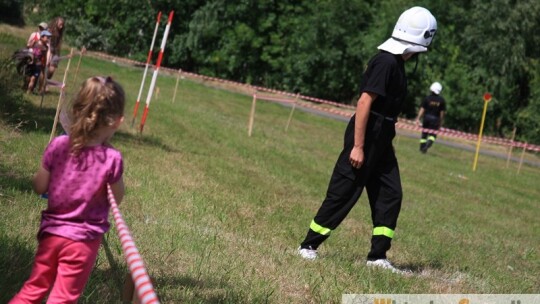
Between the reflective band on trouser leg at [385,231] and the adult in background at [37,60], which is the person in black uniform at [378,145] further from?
the adult in background at [37,60]

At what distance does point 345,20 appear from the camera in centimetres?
3981

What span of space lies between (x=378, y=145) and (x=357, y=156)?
229mm

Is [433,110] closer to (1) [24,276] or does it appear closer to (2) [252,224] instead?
(2) [252,224]

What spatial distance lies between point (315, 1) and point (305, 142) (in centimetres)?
2466

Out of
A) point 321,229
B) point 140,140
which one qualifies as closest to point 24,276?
point 321,229

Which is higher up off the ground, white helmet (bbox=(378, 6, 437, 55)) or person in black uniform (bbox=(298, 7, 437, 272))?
white helmet (bbox=(378, 6, 437, 55))

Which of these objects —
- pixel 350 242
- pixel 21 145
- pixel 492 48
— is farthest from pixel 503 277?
pixel 492 48

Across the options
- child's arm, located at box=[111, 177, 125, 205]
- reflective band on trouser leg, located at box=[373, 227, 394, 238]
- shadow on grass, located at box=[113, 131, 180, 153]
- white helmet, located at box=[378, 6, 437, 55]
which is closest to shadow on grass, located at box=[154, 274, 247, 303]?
child's arm, located at box=[111, 177, 125, 205]

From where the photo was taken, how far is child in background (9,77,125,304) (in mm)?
3342

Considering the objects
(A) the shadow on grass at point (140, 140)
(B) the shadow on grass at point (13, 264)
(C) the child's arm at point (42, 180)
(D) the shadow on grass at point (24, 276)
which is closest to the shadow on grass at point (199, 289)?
(D) the shadow on grass at point (24, 276)

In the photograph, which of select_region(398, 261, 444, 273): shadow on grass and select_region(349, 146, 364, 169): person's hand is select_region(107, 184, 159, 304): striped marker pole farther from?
select_region(398, 261, 444, 273): shadow on grass

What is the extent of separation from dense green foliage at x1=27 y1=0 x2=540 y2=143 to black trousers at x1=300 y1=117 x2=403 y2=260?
3116 cm

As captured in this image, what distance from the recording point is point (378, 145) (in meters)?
5.93

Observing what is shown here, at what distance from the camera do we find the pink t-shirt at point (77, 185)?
133 inches
